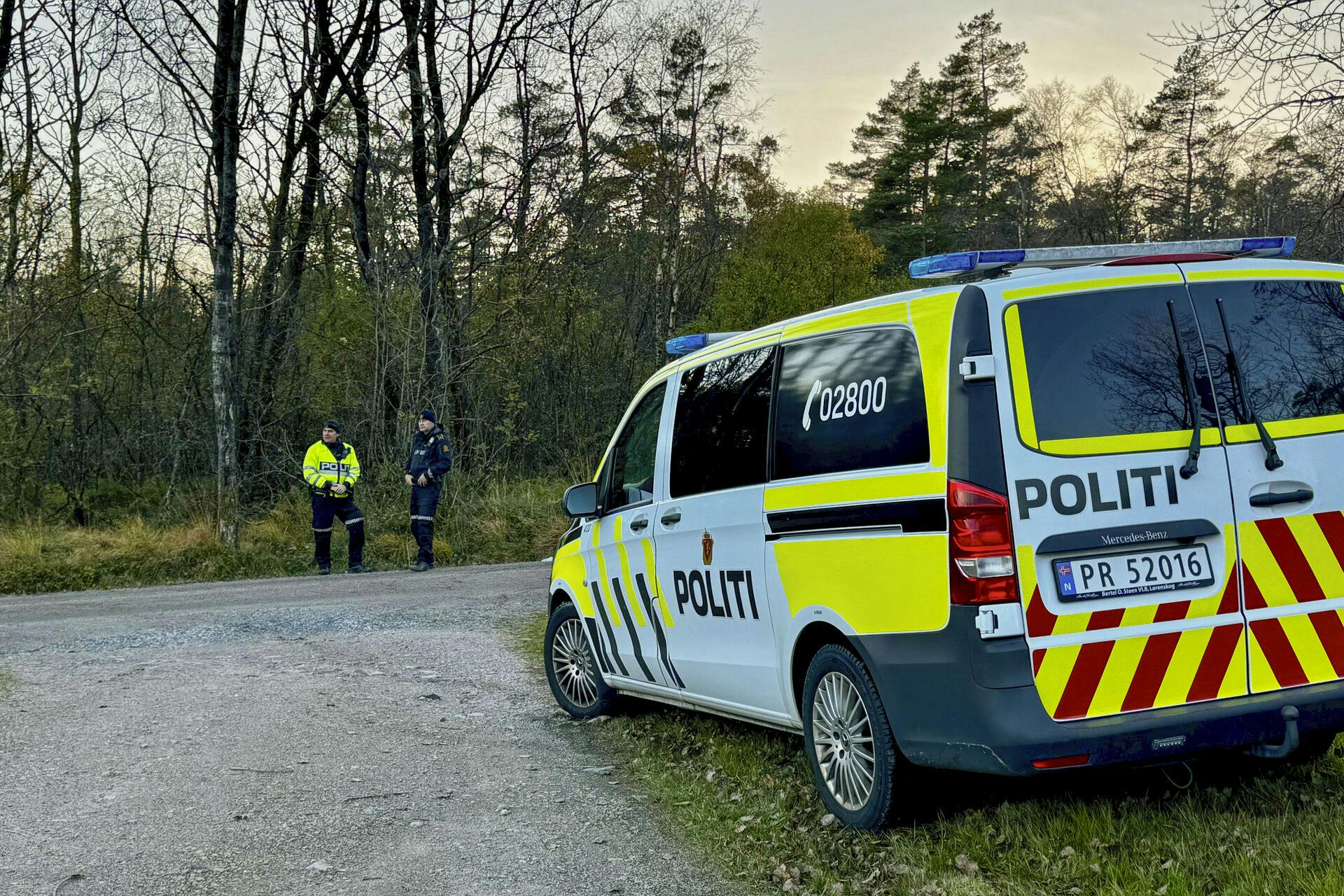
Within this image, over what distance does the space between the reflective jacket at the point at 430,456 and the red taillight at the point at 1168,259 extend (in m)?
13.7

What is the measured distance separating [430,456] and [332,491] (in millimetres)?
1415

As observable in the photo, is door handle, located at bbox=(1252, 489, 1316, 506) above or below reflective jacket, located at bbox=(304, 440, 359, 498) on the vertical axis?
below

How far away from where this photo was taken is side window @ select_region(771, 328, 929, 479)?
4389 mm

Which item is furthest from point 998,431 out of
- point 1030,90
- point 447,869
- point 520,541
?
point 1030,90

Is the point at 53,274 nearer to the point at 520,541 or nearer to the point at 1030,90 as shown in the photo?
the point at 520,541

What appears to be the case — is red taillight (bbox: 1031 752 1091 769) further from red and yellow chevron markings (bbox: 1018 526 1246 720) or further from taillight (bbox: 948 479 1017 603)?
taillight (bbox: 948 479 1017 603)

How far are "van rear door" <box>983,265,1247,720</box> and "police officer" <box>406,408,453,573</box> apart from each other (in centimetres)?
1373

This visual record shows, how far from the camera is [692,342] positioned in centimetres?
657

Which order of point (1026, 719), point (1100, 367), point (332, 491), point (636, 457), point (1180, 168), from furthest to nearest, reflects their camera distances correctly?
point (1180, 168) < point (332, 491) < point (636, 457) < point (1100, 367) < point (1026, 719)

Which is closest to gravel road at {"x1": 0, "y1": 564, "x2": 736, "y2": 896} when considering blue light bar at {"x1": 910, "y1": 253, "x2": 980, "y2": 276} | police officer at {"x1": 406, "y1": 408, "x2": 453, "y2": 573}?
blue light bar at {"x1": 910, "y1": 253, "x2": 980, "y2": 276}

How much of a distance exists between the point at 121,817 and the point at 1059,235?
4117 cm

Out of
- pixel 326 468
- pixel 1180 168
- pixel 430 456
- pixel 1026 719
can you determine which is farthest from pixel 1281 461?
pixel 1180 168

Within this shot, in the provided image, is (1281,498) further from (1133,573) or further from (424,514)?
(424,514)

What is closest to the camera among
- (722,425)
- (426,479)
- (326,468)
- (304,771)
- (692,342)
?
(722,425)
